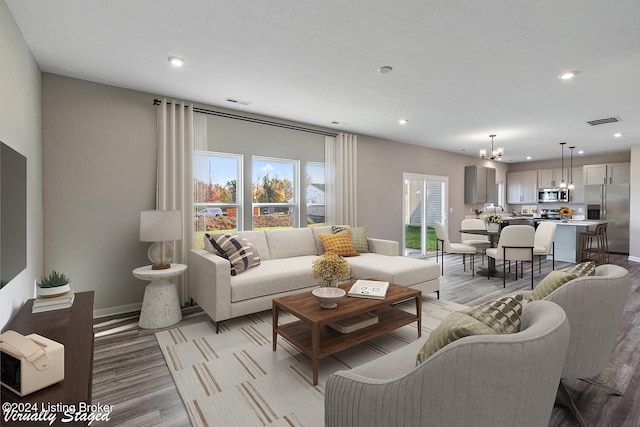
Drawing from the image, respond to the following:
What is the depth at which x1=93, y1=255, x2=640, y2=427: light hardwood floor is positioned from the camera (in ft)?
5.93

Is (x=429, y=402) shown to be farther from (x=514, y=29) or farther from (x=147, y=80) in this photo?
(x=147, y=80)

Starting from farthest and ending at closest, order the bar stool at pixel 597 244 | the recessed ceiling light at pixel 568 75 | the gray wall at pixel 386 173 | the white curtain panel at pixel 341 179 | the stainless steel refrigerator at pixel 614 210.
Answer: the stainless steel refrigerator at pixel 614 210, the bar stool at pixel 597 244, the gray wall at pixel 386 173, the white curtain panel at pixel 341 179, the recessed ceiling light at pixel 568 75

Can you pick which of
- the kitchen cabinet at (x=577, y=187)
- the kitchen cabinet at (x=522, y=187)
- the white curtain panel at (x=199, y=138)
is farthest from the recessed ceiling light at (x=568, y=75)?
the kitchen cabinet at (x=522, y=187)

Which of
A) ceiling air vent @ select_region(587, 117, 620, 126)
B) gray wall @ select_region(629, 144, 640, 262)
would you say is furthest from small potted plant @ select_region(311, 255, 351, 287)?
gray wall @ select_region(629, 144, 640, 262)

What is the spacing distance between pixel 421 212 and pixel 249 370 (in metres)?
5.78

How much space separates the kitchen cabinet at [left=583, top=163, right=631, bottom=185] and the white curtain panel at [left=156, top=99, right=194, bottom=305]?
31.0 feet

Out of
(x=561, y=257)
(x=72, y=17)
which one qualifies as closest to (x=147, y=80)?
(x=72, y=17)

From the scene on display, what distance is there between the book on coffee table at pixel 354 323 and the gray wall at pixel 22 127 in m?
2.09

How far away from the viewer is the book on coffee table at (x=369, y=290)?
2694mm

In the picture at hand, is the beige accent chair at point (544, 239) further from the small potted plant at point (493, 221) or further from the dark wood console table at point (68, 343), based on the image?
the dark wood console table at point (68, 343)

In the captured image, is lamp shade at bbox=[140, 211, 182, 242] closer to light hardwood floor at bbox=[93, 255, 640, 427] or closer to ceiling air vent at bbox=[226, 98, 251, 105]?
light hardwood floor at bbox=[93, 255, 640, 427]

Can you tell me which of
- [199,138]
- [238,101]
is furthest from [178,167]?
[238,101]

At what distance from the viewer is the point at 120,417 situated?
1.82 m

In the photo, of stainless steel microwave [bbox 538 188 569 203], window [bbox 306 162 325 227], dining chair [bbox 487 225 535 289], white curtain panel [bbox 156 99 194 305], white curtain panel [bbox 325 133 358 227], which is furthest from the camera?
stainless steel microwave [bbox 538 188 569 203]
